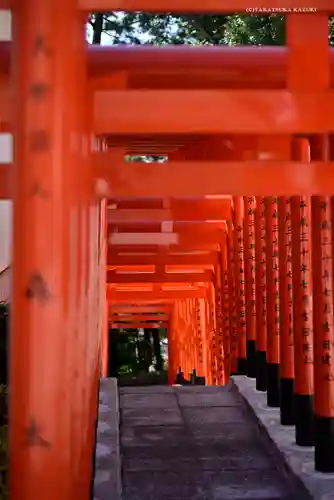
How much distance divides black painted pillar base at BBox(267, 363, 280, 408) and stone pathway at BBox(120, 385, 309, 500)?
23cm

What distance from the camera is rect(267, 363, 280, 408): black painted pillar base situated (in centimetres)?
557

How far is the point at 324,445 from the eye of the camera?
391cm

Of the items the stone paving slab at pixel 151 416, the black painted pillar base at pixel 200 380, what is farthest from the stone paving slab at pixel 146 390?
the black painted pillar base at pixel 200 380

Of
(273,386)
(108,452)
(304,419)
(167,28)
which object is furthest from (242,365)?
(167,28)

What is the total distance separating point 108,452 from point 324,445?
144 cm

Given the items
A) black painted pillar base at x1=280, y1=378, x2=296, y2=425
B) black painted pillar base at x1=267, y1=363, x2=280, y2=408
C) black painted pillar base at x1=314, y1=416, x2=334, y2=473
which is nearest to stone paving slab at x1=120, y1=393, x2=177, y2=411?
black painted pillar base at x1=267, y1=363, x2=280, y2=408

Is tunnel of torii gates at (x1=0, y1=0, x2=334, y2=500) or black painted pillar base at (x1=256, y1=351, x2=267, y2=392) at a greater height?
tunnel of torii gates at (x1=0, y1=0, x2=334, y2=500)

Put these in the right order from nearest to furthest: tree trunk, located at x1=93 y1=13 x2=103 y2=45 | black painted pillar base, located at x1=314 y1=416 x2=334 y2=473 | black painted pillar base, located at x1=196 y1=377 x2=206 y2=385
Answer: black painted pillar base, located at x1=314 y1=416 x2=334 y2=473 → tree trunk, located at x1=93 y1=13 x2=103 y2=45 → black painted pillar base, located at x1=196 y1=377 x2=206 y2=385

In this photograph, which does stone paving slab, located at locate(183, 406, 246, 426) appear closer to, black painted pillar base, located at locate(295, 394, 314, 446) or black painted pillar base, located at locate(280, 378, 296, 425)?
black painted pillar base, located at locate(280, 378, 296, 425)

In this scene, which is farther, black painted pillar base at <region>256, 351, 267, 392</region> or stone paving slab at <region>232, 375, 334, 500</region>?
black painted pillar base at <region>256, 351, 267, 392</region>

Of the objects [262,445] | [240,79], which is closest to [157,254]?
[262,445]

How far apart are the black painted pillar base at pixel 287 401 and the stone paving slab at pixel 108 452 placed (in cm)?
127

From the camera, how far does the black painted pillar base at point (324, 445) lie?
3902mm

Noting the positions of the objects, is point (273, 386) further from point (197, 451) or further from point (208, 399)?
point (197, 451)
